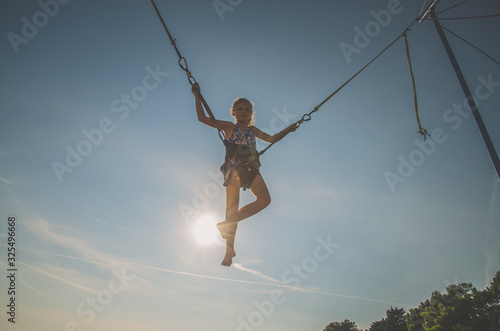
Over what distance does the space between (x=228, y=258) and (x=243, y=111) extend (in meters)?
2.46

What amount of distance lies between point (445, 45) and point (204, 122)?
4.71 metres

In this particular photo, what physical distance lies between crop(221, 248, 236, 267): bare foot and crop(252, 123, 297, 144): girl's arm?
81.0 inches

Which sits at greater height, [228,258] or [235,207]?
[235,207]

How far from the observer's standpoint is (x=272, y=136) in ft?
15.2

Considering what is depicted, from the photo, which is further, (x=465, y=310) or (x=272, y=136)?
(x=465, y=310)

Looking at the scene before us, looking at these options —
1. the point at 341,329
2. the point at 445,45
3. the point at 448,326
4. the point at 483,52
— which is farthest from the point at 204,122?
the point at 341,329

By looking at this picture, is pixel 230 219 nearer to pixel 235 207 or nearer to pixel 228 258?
pixel 235 207

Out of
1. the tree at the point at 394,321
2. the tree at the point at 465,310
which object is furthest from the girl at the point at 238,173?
the tree at the point at 394,321

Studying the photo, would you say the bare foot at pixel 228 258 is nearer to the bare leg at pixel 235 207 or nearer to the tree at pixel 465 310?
the bare leg at pixel 235 207

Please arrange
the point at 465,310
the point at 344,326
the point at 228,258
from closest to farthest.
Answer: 1. the point at 228,258
2. the point at 465,310
3. the point at 344,326

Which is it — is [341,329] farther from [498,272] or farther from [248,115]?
[248,115]

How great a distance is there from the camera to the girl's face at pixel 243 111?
4379 mm

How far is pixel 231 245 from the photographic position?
3609 mm

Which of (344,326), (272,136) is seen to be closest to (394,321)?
(344,326)
